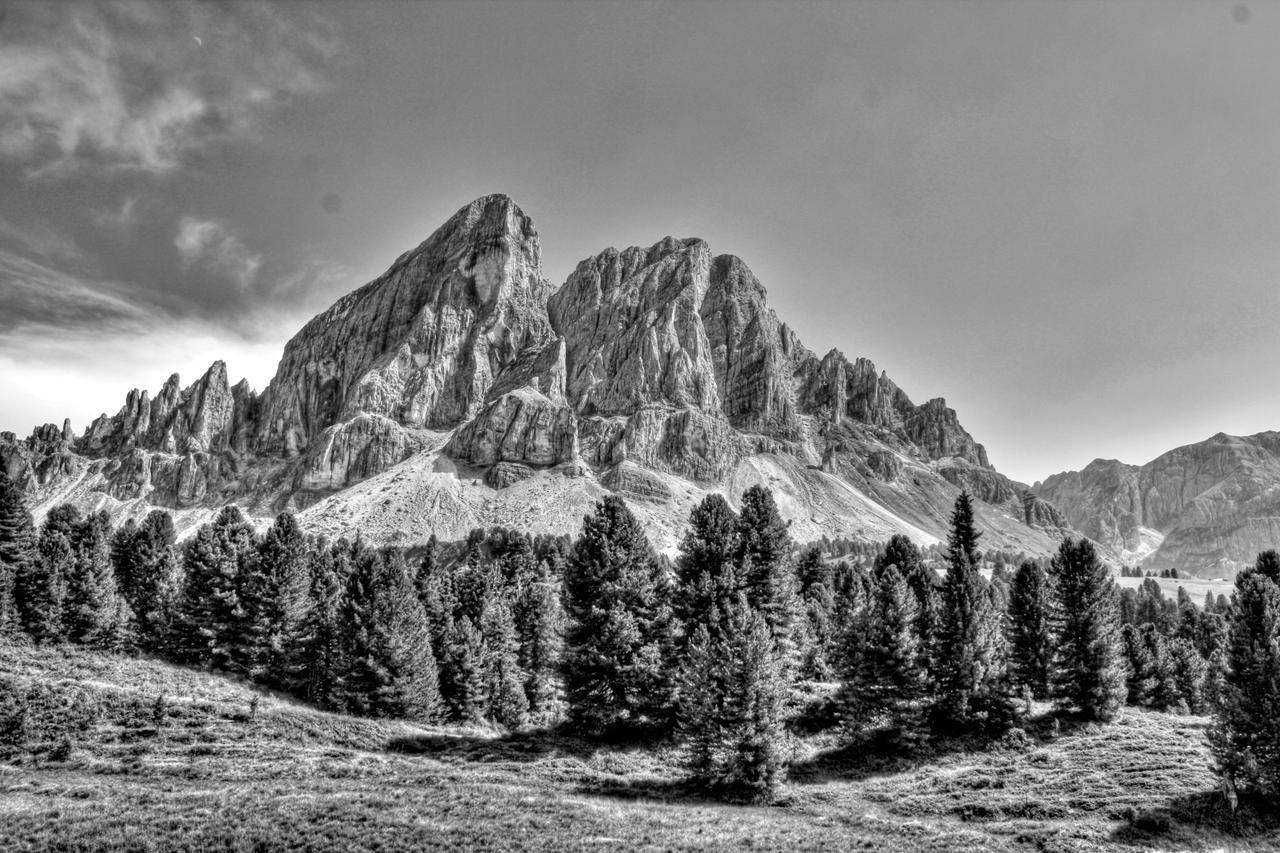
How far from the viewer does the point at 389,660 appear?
48.2m

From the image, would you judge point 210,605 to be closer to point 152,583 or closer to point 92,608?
point 92,608

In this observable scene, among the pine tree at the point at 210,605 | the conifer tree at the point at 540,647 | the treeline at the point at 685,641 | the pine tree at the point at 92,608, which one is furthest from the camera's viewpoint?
the conifer tree at the point at 540,647

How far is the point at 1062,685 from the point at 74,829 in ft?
196

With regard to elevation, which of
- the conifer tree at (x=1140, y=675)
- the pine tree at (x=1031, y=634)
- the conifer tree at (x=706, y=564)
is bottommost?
the conifer tree at (x=1140, y=675)

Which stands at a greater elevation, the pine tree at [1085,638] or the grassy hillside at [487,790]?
the pine tree at [1085,638]

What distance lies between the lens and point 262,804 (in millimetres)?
28969

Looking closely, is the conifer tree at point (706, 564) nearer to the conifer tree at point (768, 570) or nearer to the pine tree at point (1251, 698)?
the conifer tree at point (768, 570)

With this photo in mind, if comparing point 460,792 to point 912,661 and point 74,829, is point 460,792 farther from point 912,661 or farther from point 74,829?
point 912,661

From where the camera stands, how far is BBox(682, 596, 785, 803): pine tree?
117 ft

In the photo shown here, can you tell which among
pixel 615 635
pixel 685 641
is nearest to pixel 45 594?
pixel 615 635

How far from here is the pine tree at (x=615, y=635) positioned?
43094 mm

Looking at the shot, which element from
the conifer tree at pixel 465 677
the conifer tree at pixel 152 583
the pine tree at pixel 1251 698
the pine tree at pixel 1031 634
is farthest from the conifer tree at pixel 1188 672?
the conifer tree at pixel 152 583

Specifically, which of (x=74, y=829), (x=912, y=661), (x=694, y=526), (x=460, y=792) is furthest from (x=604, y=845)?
(x=912, y=661)

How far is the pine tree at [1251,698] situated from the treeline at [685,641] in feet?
0.34
